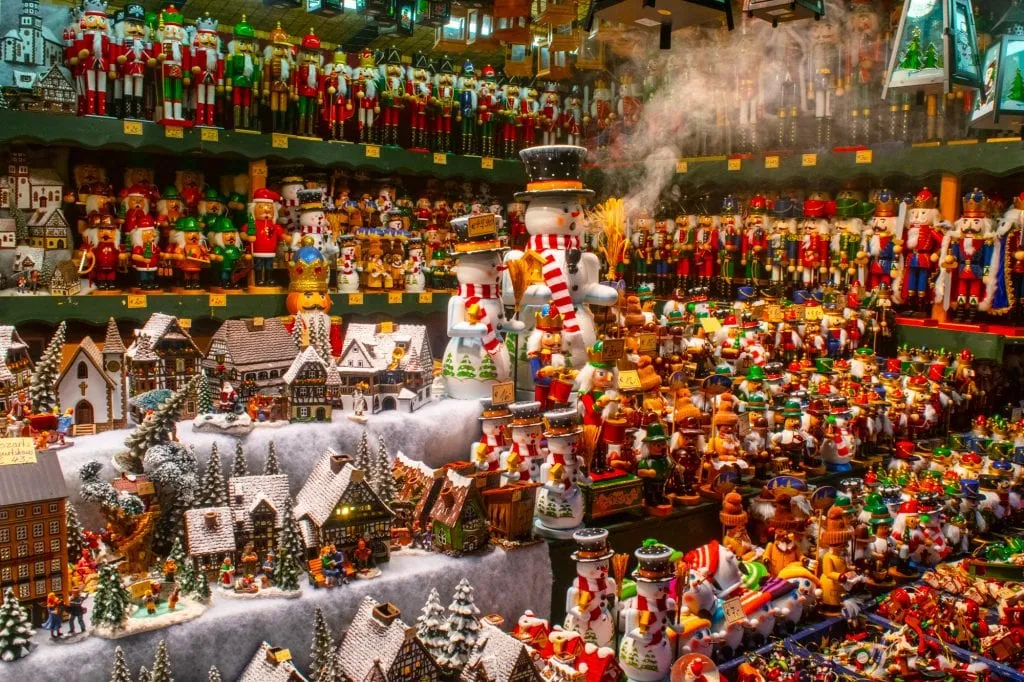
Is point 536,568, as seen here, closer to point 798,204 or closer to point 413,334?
point 413,334

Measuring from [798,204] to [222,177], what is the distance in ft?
11.2

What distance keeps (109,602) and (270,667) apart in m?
0.42

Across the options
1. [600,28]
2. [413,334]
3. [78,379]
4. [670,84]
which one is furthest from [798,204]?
[78,379]

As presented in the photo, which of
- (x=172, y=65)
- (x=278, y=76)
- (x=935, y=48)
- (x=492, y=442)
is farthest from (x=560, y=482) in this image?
(x=278, y=76)

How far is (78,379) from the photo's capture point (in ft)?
9.23

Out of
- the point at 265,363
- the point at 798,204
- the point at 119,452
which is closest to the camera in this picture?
the point at 119,452

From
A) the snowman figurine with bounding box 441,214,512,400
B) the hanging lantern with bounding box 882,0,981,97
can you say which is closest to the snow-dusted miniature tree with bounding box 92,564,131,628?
the snowman figurine with bounding box 441,214,512,400

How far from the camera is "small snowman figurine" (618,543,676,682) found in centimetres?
247

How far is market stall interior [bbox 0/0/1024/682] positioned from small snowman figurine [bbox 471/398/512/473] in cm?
2

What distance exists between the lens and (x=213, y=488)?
8.49ft

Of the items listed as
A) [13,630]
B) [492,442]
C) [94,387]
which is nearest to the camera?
[13,630]

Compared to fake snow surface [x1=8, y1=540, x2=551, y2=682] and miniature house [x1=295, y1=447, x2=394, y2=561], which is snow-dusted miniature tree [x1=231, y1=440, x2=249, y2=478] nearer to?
miniature house [x1=295, y1=447, x2=394, y2=561]

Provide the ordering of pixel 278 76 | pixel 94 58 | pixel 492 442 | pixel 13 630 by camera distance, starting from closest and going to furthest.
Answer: pixel 13 630 < pixel 492 442 < pixel 94 58 < pixel 278 76

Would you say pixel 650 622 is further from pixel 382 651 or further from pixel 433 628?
pixel 382 651
